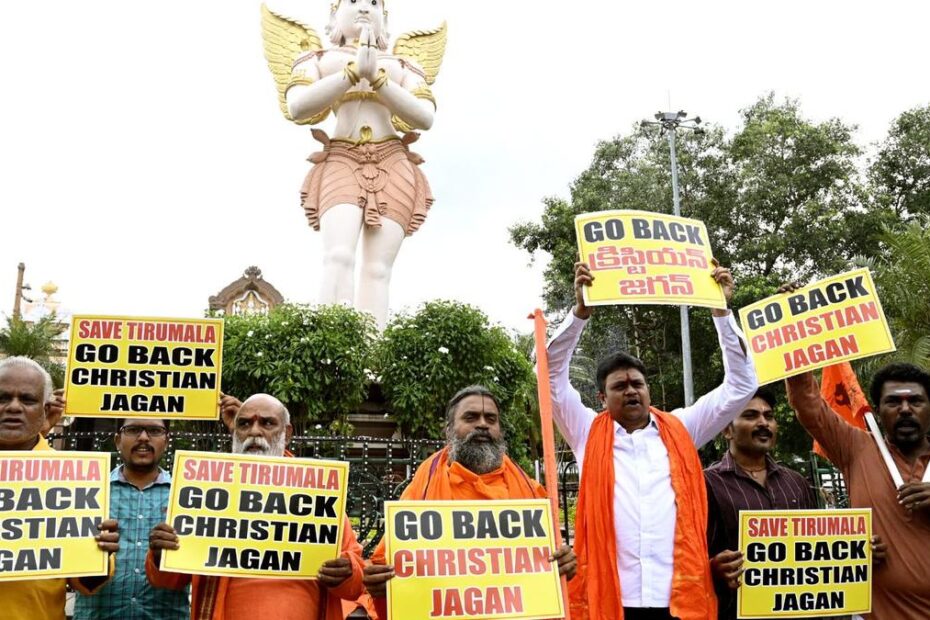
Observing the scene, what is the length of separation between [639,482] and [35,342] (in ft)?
72.7

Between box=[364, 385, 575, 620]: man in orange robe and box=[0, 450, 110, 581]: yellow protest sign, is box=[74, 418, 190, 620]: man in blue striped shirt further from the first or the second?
box=[364, 385, 575, 620]: man in orange robe

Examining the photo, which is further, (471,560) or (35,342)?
(35,342)

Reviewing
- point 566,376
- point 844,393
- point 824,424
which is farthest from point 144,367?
point 844,393

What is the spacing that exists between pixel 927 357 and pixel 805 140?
1022 cm

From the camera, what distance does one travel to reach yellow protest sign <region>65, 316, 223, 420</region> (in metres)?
3.37

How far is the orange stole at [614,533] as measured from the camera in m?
3.00

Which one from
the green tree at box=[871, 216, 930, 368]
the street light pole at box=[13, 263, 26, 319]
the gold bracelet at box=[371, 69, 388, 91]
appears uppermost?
the street light pole at box=[13, 263, 26, 319]

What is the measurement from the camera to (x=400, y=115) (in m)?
10.6

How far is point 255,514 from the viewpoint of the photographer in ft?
9.23

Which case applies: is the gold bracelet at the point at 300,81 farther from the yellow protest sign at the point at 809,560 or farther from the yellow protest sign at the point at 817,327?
the yellow protest sign at the point at 809,560

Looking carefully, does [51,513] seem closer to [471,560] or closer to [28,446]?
[28,446]

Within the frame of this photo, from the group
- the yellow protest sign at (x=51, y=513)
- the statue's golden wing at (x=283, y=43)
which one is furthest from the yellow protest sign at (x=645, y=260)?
the statue's golden wing at (x=283, y=43)

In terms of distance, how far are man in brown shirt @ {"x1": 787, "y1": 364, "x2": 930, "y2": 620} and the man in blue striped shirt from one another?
2529 mm

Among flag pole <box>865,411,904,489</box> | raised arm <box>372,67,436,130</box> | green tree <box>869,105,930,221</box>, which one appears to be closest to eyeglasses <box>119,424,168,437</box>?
flag pole <box>865,411,904,489</box>
